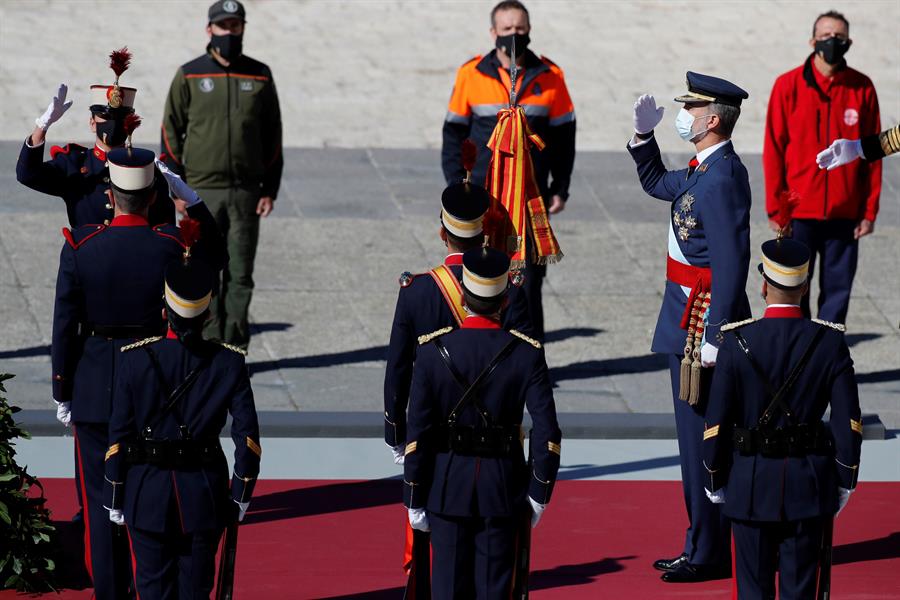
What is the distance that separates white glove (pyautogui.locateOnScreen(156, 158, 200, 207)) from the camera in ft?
27.9

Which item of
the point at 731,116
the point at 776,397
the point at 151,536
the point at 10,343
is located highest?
the point at 731,116

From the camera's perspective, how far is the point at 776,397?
22.9 feet

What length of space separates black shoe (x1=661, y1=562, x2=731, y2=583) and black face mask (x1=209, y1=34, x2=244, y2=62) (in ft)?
16.0

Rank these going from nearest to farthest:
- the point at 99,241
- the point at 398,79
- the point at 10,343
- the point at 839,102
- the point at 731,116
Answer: the point at 99,241 < the point at 731,116 < the point at 839,102 < the point at 10,343 < the point at 398,79

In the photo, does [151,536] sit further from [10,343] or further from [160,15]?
[160,15]

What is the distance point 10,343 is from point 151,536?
227 inches

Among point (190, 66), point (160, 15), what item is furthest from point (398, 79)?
point (190, 66)

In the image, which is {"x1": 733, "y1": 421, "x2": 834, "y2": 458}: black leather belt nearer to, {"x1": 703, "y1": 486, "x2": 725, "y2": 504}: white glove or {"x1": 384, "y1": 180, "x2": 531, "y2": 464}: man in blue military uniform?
{"x1": 703, "y1": 486, "x2": 725, "y2": 504}: white glove

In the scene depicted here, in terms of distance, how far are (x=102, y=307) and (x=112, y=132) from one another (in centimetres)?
113

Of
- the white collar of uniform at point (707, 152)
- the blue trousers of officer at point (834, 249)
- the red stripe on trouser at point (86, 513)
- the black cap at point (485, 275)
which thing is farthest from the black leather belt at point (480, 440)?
the blue trousers of officer at point (834, 249)

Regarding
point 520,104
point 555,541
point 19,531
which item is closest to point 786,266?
point 555,541

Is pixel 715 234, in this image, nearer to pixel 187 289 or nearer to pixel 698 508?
pixel 698 508

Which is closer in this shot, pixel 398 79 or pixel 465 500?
pixel 465 500


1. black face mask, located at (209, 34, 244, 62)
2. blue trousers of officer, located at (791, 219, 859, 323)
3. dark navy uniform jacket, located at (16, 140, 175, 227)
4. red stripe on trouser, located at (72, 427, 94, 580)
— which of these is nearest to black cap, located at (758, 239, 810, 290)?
red stripe on trouser, located at (72, 427, 94, 580)
